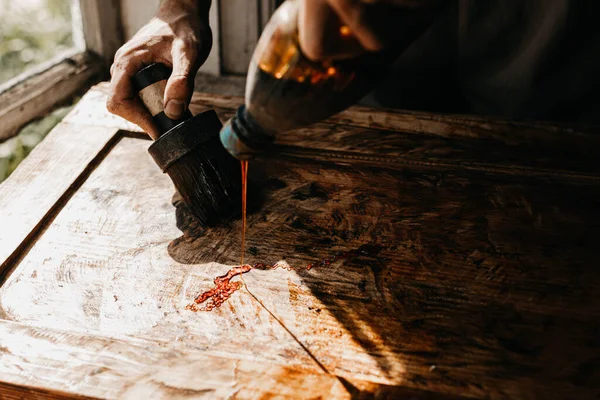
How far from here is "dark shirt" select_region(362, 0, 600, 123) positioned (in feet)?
4.65

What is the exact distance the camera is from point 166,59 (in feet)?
3.95

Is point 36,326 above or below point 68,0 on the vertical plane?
below

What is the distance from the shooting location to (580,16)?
1.39 m

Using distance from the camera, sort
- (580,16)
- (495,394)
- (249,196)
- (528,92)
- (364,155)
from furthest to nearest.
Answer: (528,92) → (580,16) → (364,155) → (249,196) → (495,394)

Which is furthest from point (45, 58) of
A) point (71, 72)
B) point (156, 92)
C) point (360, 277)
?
point (360, 277)

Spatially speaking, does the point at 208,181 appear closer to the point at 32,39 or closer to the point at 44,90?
the point at 44,90

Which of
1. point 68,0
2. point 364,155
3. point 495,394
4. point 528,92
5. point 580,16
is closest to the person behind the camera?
point 495,394

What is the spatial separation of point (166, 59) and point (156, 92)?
143 mm

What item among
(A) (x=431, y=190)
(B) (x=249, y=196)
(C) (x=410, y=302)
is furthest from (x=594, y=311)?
(B) (x=249, y=196)

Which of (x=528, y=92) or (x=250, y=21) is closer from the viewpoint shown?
(x=528, y=92)

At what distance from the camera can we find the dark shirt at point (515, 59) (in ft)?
4.65

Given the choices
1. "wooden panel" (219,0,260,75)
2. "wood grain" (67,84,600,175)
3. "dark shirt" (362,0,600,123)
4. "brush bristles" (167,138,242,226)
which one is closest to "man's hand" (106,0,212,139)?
"brush bristles" (167,138,242,226)

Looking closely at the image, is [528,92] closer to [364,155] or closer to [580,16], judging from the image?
[580,16]

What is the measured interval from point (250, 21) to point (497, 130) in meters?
1.30
